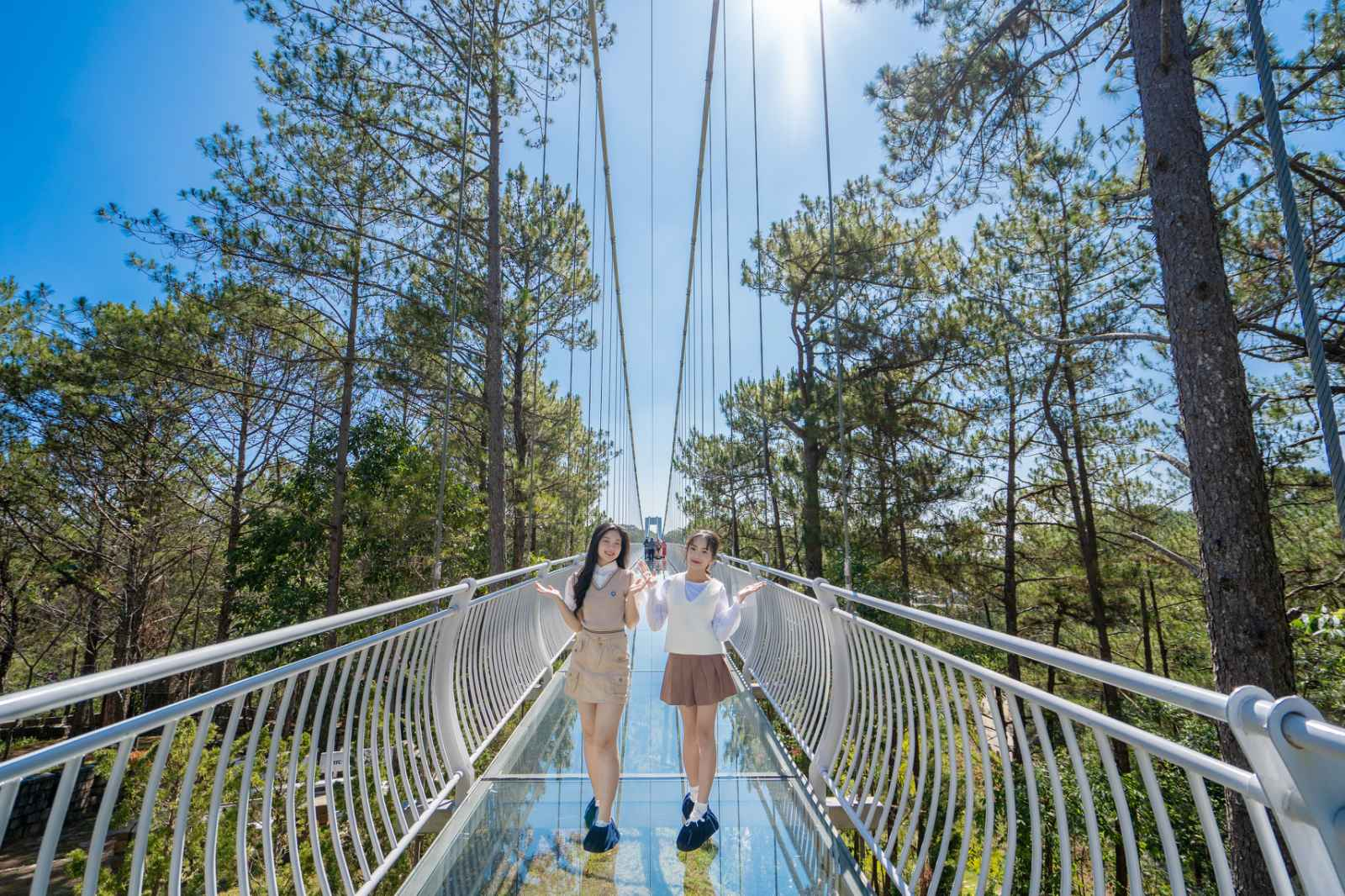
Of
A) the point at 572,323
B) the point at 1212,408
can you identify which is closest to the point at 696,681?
the point at 1212,408

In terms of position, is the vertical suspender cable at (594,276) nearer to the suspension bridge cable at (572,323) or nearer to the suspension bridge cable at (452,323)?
the suspension bridge cable at (572,323)

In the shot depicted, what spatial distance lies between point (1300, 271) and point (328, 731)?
418 cm

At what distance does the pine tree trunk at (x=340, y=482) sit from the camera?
1212 cm

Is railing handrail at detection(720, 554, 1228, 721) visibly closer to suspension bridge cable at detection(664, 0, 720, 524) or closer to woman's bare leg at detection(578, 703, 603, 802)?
woman's bare leg at detection(578, 703, 603, 802)

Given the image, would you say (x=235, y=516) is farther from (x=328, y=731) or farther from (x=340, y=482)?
(x=328, y=731)

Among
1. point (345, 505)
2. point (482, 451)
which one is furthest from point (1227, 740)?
point (482, 451)

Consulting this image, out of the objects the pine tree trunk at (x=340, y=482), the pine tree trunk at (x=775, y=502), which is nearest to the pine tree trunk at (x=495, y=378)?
the pine tree trunk at (x=340, y=482)

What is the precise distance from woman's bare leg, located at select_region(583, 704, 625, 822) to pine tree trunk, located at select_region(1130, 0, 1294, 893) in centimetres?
419

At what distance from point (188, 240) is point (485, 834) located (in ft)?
34.4

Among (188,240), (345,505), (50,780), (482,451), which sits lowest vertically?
(50,780)

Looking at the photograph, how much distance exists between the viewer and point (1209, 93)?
6.25m

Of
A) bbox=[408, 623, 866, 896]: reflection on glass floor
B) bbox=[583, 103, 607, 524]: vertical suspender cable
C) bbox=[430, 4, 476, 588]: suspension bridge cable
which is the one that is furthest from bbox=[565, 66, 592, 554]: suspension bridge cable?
bbox=[408, 623, 866, 896]: reflection on glass floor

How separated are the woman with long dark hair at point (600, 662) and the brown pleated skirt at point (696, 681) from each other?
0.23 metres

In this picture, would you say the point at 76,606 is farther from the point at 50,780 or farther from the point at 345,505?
the point at 345,505
